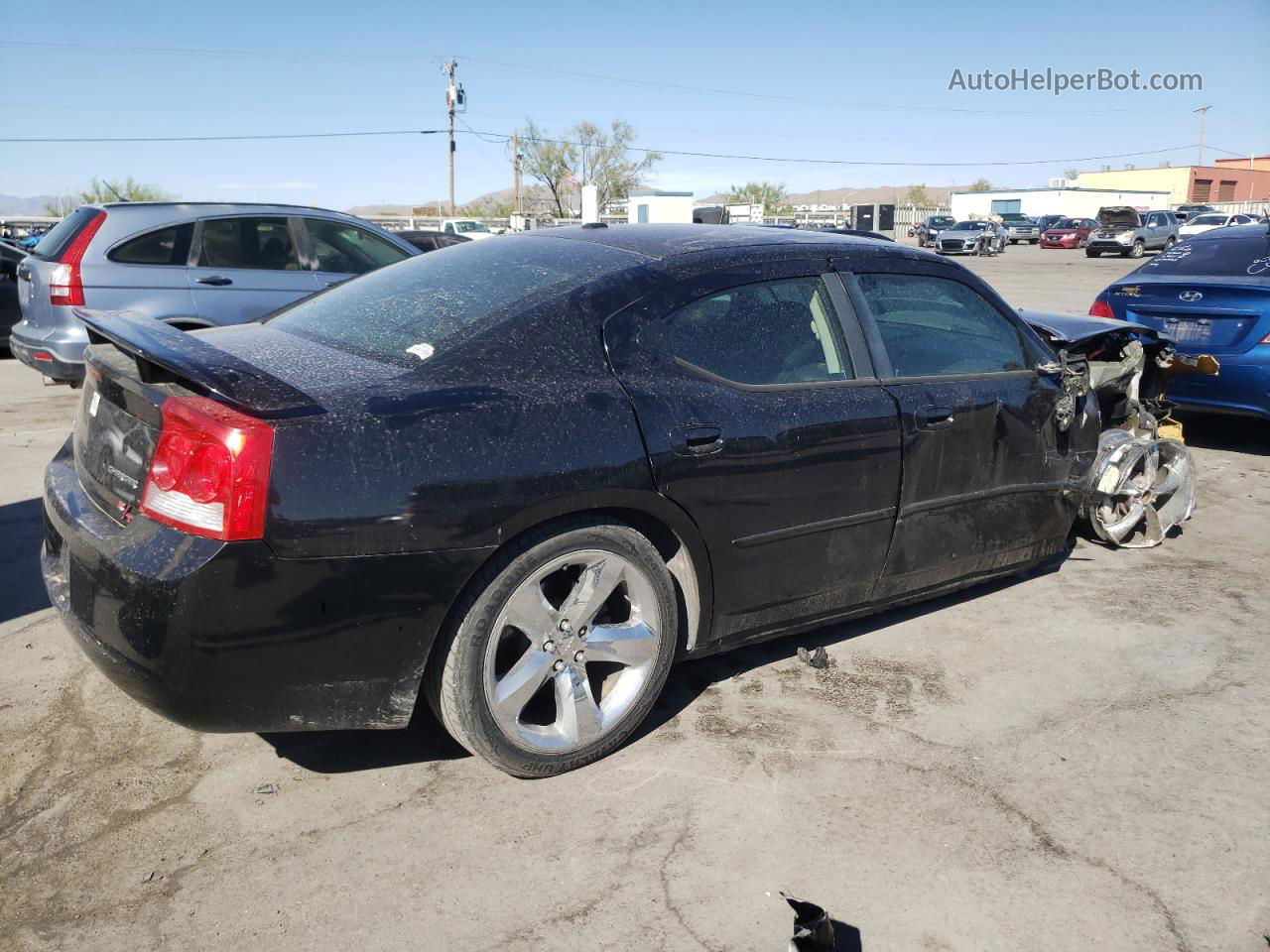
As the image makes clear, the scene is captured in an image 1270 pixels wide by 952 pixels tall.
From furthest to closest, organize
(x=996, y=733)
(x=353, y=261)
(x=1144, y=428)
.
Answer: (x=353, y=261) < (x=1144, y=428) < (x=996, y=733)

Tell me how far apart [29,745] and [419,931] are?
1552 millimetres

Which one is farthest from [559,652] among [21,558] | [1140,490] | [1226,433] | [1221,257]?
[1226,433]

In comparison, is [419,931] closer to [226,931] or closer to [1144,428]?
[226,931]

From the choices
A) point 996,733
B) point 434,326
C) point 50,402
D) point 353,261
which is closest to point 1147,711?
point 996,733

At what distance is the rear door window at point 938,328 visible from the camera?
12.5ft

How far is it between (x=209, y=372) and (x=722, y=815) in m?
1.79

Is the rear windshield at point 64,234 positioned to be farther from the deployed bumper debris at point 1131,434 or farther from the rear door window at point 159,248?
the deployed bumper debris at point 1131,434

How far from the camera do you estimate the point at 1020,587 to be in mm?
4766

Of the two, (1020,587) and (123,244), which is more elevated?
(123,244)

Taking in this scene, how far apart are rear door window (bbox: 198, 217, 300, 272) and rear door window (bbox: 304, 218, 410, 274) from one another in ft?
0.68

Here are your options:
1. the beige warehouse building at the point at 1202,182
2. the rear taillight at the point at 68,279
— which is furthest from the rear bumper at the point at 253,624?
the beige warehouse building at the point at 1202,182

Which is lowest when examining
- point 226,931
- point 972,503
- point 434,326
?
point 226,931

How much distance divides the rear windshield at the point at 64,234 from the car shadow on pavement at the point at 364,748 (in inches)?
223

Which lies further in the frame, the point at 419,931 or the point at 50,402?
the point at 50,402
